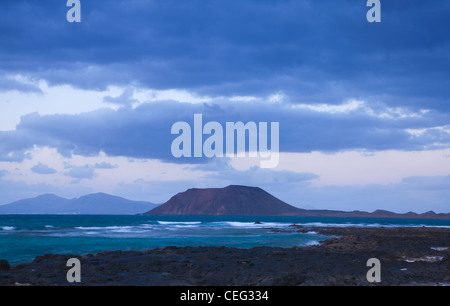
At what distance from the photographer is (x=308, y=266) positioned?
1822 cm

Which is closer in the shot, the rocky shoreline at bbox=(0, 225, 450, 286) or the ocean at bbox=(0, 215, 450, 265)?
the rocky shoreline at bbox=(0, 225, 450, 286)

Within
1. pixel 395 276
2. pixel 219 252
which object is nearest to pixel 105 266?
pixel 219 252

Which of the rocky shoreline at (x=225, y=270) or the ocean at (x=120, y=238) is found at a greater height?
the rocky shoreline at (x=225, y=270)

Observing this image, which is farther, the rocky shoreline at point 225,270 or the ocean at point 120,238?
the ocean at point 120,238

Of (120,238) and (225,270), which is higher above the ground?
(225,270)

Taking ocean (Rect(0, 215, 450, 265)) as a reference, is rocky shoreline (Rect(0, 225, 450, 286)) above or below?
above

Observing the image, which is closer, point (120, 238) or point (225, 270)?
point (225, 270)
